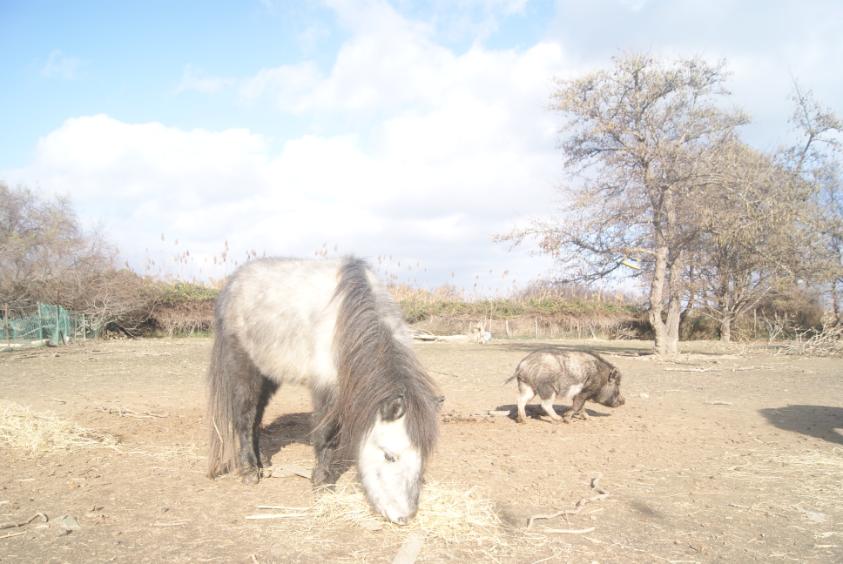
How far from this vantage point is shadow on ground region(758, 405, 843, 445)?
775 cm

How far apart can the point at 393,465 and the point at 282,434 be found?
4011 mm

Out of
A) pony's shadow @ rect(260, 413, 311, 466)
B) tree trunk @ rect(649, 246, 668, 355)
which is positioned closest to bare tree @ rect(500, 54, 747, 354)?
tree trunk @ rect(649, 246, 668, 355)

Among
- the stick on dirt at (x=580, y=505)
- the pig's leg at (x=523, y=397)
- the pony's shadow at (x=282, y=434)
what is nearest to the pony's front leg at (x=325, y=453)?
the pony's shadow at (x=282, y=434)

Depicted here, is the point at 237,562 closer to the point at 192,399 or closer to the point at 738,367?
the point at 192,399

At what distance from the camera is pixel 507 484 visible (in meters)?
5.44

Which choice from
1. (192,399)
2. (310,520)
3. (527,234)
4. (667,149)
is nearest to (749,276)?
(667,149)

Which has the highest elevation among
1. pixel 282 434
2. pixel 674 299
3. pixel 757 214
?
pixel 757 214

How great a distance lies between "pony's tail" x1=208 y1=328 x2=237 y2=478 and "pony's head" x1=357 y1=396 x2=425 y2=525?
6.72ft

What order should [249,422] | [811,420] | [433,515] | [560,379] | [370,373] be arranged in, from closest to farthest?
[433,515]
[370,373]
[249,422]
[811,420]
[560,379]

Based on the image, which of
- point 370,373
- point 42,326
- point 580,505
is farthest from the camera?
point 42,326

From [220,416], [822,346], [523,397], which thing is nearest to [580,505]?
[220,416]

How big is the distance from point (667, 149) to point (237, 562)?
1678 centimetres

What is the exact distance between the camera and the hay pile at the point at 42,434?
621 cm

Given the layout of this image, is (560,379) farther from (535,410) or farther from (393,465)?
(393,465)
